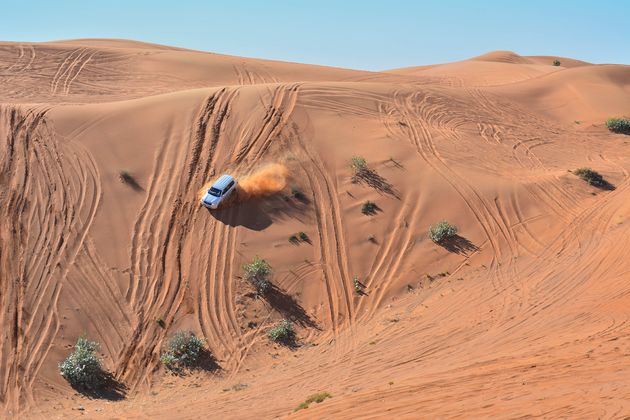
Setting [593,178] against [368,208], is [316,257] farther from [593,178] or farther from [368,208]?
[593,178]

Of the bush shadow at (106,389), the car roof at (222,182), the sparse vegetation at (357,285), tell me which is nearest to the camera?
the bush shadow at (106,389)

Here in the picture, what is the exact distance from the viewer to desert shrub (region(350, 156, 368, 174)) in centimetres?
2347

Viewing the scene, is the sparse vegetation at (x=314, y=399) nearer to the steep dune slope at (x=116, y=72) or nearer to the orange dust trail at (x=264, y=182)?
the orange dust trail at (x=264, y=182)

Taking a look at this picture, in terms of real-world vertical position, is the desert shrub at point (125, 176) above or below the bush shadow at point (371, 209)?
above

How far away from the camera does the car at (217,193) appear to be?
20.7 metres

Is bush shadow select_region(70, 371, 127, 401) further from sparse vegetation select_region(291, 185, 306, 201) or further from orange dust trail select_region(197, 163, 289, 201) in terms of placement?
sparse vegetation select_region(291, 185, 306, 201)

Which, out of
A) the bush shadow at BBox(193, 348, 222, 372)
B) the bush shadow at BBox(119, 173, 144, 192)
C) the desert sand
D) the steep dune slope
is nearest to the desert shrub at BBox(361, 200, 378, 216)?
the desert sand

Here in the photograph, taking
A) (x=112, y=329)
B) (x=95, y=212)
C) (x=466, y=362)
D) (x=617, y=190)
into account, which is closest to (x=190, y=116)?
(x=95, y=212)

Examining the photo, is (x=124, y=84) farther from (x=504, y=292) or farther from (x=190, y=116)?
(x=504, y=292)

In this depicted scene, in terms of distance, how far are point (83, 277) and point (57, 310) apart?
56.8 inches

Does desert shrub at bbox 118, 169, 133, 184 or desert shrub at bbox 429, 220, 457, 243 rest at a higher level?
desert shrub at bbox 118, 169, 133, 184

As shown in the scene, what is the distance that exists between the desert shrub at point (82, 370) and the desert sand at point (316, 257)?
365mm

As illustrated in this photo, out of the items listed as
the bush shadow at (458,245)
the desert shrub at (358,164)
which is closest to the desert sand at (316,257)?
the bush shadow at (458,245)

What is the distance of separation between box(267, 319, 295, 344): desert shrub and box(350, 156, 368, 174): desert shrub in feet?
28.1
